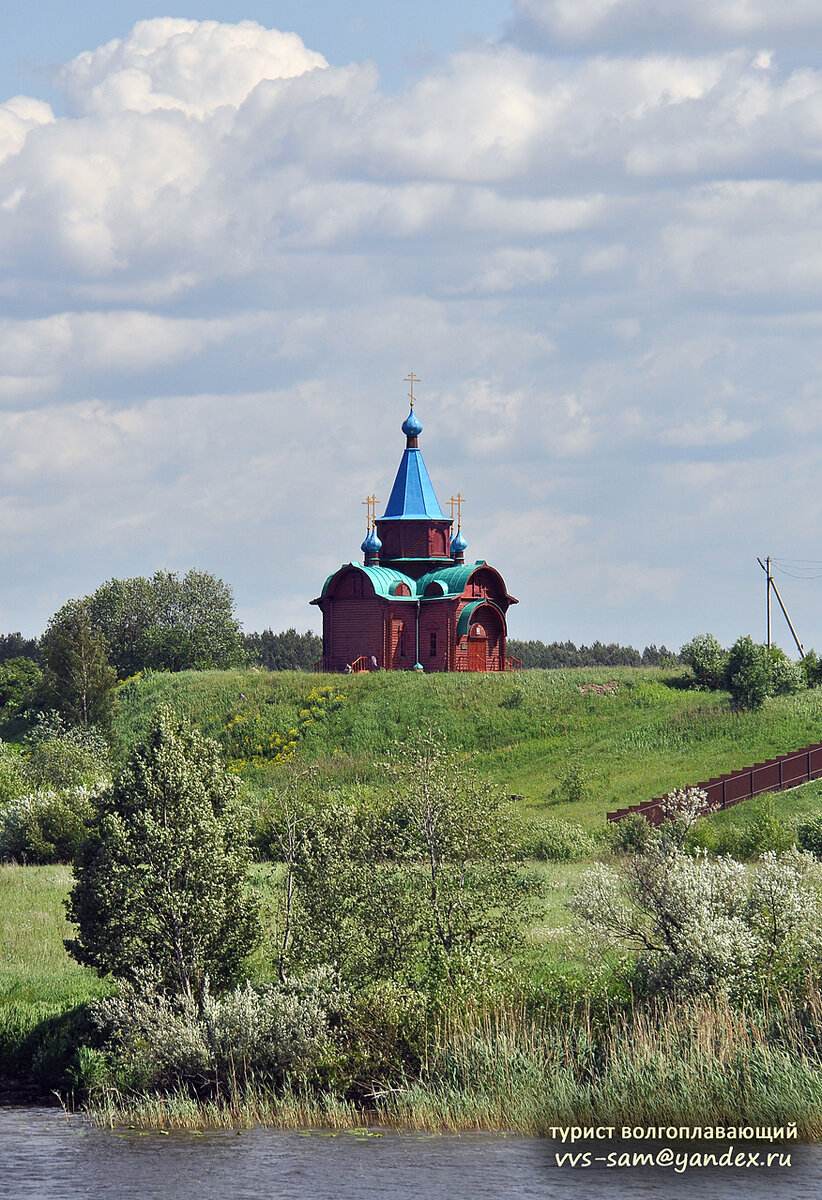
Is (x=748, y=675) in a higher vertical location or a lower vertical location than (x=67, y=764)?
higher

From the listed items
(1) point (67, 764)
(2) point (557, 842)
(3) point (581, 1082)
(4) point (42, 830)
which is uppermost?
(1) point (67, 764)

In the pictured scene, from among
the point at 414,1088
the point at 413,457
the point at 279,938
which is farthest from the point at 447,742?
the point at 414,1088

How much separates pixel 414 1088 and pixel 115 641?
80.0 metres

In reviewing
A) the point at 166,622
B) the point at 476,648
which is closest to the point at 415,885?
the point at 476,648

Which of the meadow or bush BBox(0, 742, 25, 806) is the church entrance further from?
bush BBox(0, 742, 25, 806)

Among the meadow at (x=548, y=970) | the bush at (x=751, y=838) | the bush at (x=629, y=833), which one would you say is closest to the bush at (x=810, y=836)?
the bush at (x=751, y=838)

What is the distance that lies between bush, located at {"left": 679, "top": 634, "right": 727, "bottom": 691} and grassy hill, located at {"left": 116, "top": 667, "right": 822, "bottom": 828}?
3.54 feet

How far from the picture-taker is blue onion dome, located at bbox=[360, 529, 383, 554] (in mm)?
73912

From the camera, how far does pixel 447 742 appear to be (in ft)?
206

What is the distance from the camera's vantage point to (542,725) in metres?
62.5

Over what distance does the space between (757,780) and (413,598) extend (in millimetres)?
27030

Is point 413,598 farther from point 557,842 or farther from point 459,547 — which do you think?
point 557,842

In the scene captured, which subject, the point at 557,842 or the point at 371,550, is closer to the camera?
the point at 557,842

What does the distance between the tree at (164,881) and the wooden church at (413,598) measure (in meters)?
43.9
